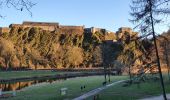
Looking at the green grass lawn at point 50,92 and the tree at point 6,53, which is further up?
the tree at point 6,53

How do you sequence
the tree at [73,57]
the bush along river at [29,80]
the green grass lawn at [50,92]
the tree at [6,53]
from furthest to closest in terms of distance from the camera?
1. the tree at [73,57]
2. the tree at [6,53]
3. the bush along river at [29,80]
4. the green grass lawn at [50,92]

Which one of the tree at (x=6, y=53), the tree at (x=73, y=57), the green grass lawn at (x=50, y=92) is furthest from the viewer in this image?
the tree at (x=73, y=57)

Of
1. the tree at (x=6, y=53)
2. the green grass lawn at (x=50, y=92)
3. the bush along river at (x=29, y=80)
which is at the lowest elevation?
the green grass lawn at (x=50, y=92)

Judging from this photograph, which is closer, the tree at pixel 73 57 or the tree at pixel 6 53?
the tree at pixel 6 53

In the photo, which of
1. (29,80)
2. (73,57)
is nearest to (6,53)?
(73,57)

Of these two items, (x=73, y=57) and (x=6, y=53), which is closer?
(x=6, y=53)

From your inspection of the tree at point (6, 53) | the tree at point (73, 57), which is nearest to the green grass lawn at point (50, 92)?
the tree at point (6, 53)

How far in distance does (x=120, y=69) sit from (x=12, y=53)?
50516 millimetres

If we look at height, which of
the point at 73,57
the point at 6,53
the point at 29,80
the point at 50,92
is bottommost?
the point at 50,92

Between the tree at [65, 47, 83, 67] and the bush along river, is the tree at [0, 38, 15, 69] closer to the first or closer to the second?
the tree at [65, 47, 83, 67]

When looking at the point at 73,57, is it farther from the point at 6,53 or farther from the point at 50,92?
the point at 50,92

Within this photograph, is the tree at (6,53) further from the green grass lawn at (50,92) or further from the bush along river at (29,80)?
the green grass lawn at (50,92)

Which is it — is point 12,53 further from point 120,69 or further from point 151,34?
point 151,34

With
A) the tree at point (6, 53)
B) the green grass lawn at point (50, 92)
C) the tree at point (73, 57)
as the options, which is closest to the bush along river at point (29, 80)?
the green grass lawn at point (50, 92)
